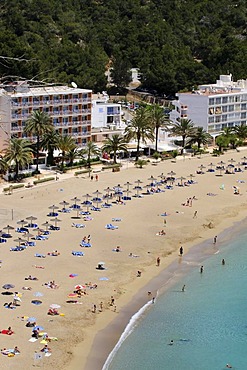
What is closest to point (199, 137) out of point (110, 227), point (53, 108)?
point (53, 108)

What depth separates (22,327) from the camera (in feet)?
139

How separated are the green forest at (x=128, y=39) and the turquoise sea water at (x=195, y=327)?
2155 inches

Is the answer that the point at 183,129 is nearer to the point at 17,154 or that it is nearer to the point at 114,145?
the point at 114,145

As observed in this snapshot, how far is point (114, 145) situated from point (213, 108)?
21.9 m

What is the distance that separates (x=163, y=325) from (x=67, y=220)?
856 inches

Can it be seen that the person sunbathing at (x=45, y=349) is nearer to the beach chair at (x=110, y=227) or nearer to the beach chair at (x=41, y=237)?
the beach chair at (x=41, y=237)

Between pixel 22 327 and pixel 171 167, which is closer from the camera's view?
pixel 22 327

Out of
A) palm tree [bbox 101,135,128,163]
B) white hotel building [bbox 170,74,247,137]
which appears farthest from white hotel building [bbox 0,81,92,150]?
white hotel building [bbox 170,74,247,137]

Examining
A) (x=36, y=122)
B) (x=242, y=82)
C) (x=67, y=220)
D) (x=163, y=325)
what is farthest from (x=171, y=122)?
(x=163, y=325)

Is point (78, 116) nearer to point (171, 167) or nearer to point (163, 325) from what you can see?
point (171, 167)

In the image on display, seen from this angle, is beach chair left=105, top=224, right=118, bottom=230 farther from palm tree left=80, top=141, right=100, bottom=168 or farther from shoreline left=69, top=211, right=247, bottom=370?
palm tree left=80, top=141, right=100, bottom=168

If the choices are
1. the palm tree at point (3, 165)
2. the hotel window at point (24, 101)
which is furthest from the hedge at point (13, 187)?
the hotel window at point (24, 101)

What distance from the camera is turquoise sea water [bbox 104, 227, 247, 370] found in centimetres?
4103

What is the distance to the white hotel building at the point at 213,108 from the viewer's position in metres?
104
